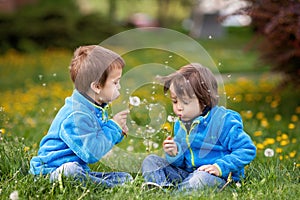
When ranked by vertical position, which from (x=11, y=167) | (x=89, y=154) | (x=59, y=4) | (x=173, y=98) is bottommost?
(x=59, y=4)

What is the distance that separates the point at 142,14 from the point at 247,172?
2932 centimetres

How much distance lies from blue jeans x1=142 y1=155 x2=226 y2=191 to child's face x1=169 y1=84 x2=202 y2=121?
1.18ft

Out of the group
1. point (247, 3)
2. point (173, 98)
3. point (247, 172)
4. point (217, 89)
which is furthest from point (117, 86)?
point (247, 3)

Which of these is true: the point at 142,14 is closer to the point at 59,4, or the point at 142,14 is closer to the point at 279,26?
the point at 59,4

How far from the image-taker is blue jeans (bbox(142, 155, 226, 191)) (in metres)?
3.41

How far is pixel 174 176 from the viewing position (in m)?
3.69

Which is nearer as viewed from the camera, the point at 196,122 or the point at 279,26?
the point at 196,122

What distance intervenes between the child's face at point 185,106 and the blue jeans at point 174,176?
0.36 meters

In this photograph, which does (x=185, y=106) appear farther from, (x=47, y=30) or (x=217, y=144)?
(x=47, y=30)

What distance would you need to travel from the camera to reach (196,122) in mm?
3523

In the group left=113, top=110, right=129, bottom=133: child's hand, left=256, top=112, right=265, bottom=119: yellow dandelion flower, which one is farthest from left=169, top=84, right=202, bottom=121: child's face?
left=256, top=112, right=265, bottom=119: yellow dandelion flower

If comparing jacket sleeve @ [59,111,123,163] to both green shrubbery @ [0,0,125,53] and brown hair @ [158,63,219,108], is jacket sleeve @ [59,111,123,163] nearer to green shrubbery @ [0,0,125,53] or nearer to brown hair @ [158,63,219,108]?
brown hair @ [158,63,219,108]

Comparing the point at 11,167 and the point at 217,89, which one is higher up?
the point at 217,89

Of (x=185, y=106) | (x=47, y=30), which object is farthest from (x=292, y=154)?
(x=47, y=30)
